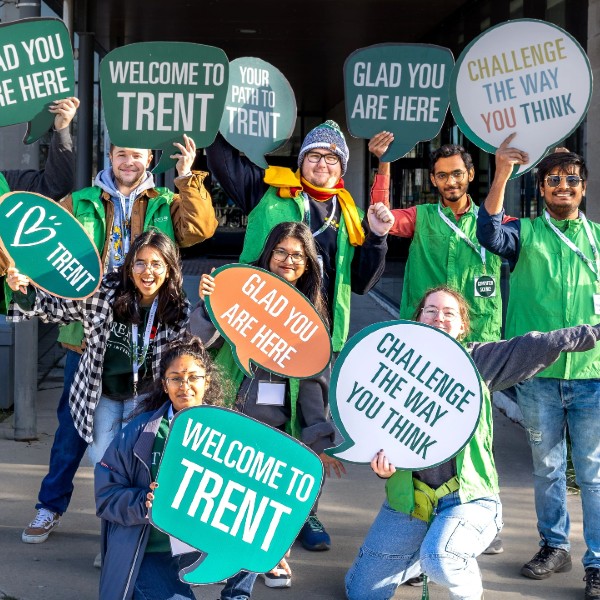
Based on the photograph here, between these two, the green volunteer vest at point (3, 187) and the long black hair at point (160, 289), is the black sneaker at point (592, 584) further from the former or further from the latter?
the green volunteer vest at point (3, 187)

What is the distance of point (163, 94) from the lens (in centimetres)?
426

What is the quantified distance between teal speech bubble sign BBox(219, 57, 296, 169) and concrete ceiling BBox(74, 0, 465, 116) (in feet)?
15.0

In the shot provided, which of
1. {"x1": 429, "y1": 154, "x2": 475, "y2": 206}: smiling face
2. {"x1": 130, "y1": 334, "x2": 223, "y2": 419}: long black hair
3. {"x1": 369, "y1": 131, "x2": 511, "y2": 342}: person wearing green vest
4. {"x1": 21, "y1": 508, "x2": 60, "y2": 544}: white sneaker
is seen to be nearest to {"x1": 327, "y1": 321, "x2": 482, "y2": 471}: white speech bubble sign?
{"x1": 130, "y1": 334, "x2": 223, "y2": 419}: long black hair

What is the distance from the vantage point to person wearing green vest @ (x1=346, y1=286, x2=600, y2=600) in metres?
3.65

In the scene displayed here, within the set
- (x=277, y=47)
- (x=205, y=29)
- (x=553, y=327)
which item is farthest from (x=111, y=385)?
(x=277, y=47)

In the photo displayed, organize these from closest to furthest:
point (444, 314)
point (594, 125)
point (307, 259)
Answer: point (444, 314) → point (307, 259) → point (594, 125)

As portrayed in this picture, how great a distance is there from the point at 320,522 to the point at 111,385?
1271mm

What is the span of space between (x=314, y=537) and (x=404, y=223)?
1.39 metres

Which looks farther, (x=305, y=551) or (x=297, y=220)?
(x=305, y=551)

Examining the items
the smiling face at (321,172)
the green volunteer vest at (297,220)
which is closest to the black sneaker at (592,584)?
the green volunteer vest at (297,220)

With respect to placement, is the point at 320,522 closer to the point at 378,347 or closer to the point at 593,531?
the point at 593,531

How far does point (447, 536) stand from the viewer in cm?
366

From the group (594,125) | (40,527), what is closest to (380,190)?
(40,527)

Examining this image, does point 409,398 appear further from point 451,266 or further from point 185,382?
point 451,266
